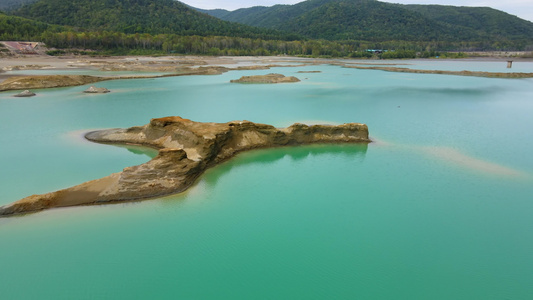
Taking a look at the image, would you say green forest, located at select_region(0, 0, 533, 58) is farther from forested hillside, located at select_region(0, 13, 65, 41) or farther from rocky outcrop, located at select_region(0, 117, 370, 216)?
rocky outcrop, located at select_region(0, 117, 370, 216)

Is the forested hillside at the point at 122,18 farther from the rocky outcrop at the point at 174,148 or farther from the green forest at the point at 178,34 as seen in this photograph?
the rocky outcrop at the point at 174,148

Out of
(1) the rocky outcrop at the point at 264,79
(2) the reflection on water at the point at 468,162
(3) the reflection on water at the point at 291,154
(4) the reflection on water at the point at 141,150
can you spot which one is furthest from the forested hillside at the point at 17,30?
(2) the reflection on water at the point at 468,162

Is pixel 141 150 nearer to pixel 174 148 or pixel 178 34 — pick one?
pixel 174 148

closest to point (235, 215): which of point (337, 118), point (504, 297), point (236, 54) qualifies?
point (504, 297)

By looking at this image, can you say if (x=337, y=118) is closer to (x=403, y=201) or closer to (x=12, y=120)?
(x=403, y=201)

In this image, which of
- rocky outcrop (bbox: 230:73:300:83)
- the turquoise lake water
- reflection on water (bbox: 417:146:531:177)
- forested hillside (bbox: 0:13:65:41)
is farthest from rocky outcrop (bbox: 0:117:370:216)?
forested hillside (bbox: 0:13:65:41)
